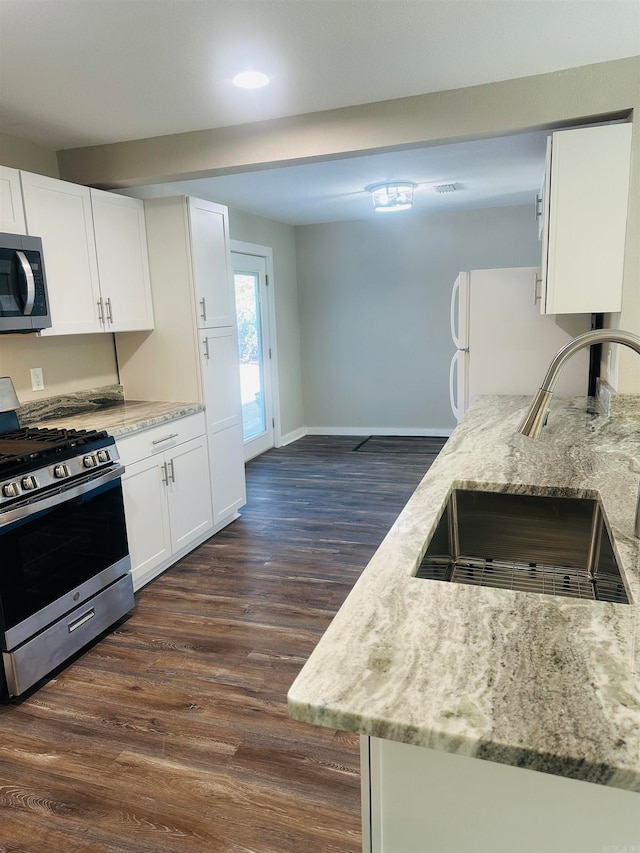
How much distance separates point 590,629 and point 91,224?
10.4ft

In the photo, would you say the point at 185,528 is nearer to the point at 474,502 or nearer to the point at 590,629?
the point at 474,502

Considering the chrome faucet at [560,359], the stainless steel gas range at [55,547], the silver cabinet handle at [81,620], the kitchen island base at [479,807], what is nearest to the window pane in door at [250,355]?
the stainless steel gas range at [55,547]

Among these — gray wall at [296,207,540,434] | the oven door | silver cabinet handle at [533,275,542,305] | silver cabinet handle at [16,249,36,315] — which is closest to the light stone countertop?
the oven door

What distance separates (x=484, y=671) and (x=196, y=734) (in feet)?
5.23

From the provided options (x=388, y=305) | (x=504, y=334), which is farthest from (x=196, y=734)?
(x=388, y=305)

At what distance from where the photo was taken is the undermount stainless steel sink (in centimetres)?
151

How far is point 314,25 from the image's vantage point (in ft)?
6.63

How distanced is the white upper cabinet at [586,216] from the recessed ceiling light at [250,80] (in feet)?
4.24

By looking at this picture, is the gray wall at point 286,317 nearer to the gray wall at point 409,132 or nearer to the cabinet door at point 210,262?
the cabinet door at point 210,262

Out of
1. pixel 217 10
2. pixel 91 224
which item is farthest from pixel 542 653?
pixel 91 224

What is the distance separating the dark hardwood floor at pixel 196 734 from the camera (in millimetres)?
1701

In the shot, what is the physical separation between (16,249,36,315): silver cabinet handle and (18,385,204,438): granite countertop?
653 mm

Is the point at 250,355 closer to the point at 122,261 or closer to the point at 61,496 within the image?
the point at 122,261

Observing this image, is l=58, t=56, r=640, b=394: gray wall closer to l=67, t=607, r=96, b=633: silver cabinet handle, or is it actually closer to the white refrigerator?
the white refrigerator
